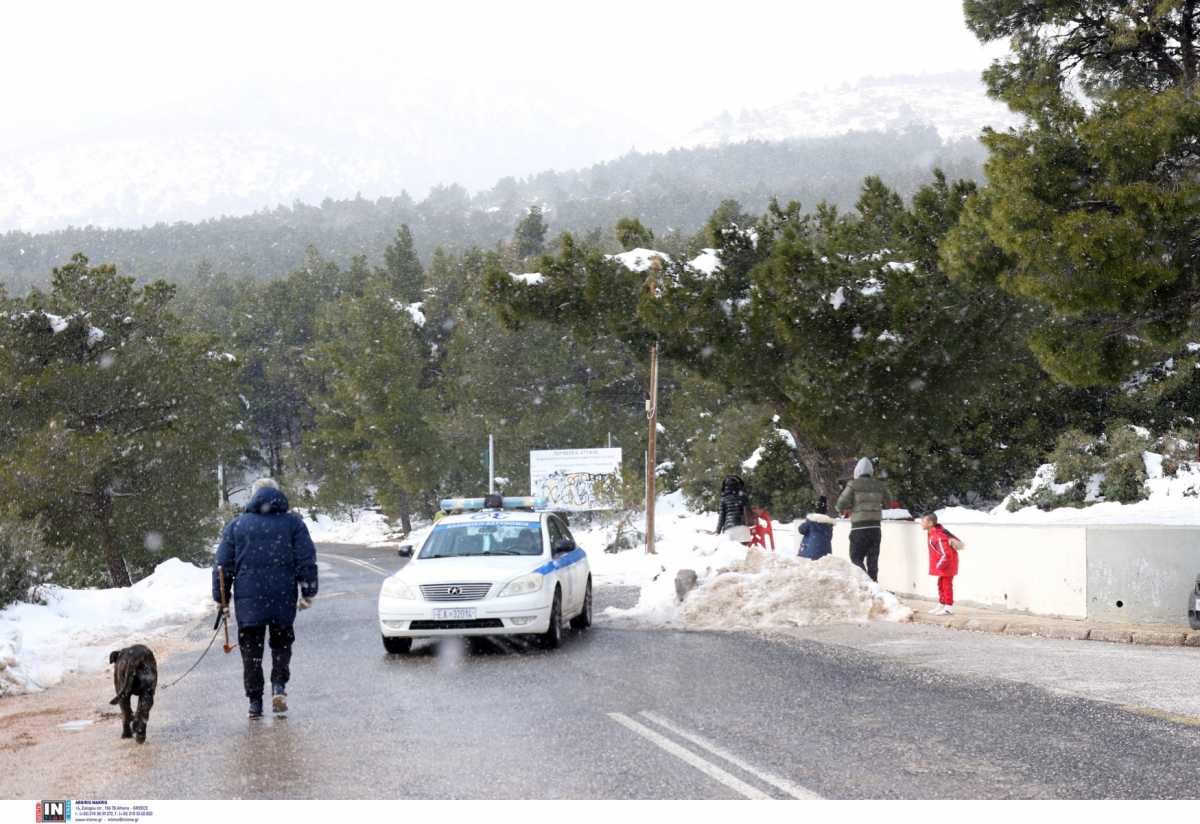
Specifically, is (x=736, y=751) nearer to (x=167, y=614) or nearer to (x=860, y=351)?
(x=167, y=614)

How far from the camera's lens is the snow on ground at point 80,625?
41.9 feet

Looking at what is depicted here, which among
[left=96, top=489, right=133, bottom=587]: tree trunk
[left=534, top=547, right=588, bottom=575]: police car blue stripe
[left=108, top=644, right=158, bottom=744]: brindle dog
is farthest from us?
[left=96, top=489, right=133, bottom=587]: tree trunk

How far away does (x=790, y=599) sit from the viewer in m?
15.8

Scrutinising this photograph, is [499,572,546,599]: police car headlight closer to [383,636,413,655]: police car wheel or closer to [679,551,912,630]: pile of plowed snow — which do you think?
[383,636,413,655]: police car wheel

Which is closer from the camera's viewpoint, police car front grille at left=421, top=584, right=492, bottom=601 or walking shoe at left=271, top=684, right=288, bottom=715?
walking shoe at left=271, top=684, right=288, bottom=715

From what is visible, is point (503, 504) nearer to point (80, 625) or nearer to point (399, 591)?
point (399, 591)

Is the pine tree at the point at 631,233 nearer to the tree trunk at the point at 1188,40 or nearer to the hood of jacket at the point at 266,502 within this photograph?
the tree trunk at the point at 1188,40

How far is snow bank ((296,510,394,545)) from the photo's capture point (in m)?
70.1

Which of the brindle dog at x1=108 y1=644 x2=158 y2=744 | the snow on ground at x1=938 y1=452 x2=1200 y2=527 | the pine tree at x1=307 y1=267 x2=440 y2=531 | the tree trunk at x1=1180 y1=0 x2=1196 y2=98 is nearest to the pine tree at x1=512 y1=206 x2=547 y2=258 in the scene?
the pine tree at x1=307 y1=267 x2=440 y2=531

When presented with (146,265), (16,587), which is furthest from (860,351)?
(146,265)

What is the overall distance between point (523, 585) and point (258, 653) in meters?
4.14

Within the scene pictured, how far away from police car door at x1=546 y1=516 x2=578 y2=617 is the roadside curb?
4.54 meters

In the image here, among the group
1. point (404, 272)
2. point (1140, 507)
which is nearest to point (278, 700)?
point (1140, 507)

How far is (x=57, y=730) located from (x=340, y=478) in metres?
58.1
